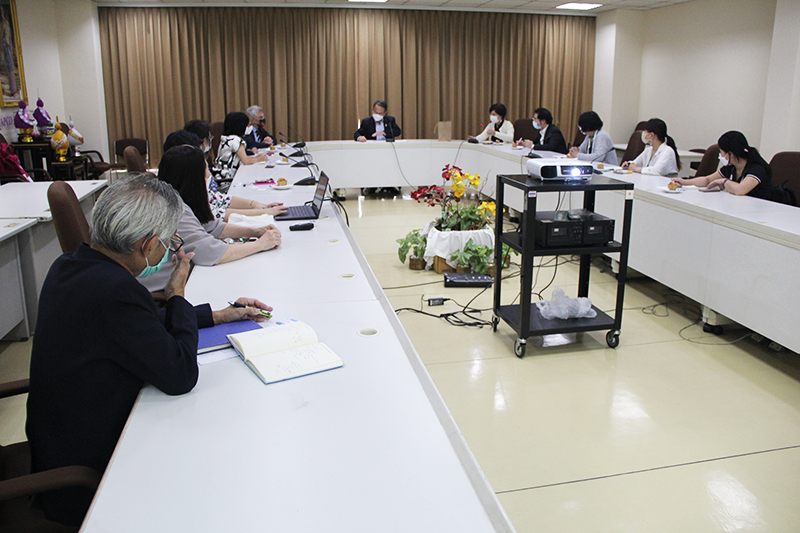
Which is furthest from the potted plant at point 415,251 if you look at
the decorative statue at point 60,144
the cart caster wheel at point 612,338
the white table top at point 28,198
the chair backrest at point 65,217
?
the decorative statue at point 60,144

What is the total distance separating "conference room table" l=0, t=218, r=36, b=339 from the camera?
3043mm

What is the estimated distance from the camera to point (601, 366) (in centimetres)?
304

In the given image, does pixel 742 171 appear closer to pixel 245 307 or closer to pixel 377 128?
pixel 245 307

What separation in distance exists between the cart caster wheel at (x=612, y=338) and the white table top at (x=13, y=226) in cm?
303

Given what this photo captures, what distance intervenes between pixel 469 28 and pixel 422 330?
7.26 meters

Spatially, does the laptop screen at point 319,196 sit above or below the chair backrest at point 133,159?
below

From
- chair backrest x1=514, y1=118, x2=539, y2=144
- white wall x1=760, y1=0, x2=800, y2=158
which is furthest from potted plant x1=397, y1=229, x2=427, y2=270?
white wall x1=760, y1=0, x2=800, y2=158

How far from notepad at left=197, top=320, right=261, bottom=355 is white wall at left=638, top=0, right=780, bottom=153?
24.8ft

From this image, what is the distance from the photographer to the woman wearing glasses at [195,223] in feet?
7.98

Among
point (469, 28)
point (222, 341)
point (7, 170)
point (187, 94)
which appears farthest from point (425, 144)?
point (222, 341)

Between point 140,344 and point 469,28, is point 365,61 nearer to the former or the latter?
point 469,28

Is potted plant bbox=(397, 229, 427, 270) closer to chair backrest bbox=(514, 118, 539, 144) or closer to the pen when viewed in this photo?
the pen

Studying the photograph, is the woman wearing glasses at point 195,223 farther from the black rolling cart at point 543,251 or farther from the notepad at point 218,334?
the black rolling cart at point 543,251

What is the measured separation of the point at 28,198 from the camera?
3.79 metres
